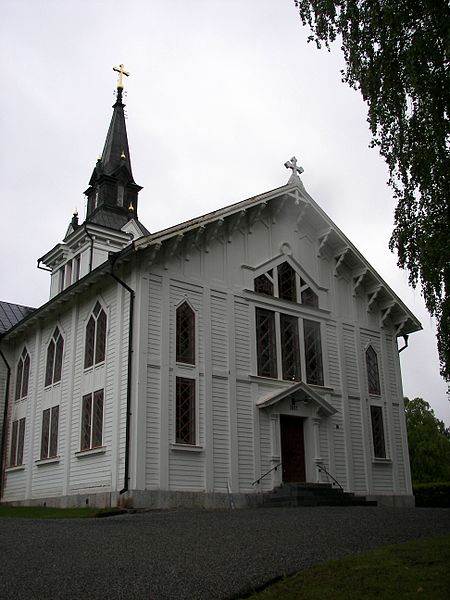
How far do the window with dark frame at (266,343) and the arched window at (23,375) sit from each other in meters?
9.60

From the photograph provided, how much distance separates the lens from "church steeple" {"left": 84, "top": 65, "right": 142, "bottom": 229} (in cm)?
3372

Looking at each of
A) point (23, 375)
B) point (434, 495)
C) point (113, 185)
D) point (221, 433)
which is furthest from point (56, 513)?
point (113, 185)

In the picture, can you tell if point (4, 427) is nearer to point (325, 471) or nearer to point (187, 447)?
point (187, 447)

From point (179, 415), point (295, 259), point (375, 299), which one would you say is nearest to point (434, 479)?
point (375, 299)

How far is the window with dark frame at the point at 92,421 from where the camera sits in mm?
19328

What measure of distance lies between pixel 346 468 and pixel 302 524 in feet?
33.5

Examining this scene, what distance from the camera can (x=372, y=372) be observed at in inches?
970

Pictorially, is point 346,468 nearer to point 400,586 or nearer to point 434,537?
point 434,537

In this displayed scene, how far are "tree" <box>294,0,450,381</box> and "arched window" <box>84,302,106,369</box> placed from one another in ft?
34.2

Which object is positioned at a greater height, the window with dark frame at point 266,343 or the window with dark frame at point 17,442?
the window with dark frame at point 266,343

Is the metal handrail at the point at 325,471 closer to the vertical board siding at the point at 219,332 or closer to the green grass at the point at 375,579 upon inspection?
the vertical board siding at the point at 219,332

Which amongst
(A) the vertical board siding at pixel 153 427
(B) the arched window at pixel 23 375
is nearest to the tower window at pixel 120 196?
(B) the arched window at pixel 23 375

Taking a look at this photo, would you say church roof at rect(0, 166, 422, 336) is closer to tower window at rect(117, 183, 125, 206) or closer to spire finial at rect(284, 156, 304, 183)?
spire finial at rect(284, 156, 304, 183)

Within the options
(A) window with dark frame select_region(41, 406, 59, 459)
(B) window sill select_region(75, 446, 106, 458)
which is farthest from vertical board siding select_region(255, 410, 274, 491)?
(A) window with dark frame select_region(41, 406, 59, 459)
